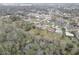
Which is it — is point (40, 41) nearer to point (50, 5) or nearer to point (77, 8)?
point (50, 5)

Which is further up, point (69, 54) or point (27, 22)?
point (27, 22)

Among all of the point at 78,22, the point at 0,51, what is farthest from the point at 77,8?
the point at 0,51

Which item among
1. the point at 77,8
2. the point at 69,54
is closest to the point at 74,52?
the point at 69,54

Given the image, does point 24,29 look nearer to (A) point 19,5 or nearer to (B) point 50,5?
(A) point 19,5

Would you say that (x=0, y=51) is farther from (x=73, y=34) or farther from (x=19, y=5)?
(x=73, y=34)

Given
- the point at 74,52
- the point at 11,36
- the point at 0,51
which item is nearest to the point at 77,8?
the point at 74,52

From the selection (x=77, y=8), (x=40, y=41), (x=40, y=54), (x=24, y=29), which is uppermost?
(x=77, y=8)

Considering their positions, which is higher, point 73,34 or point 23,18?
point 23,18
